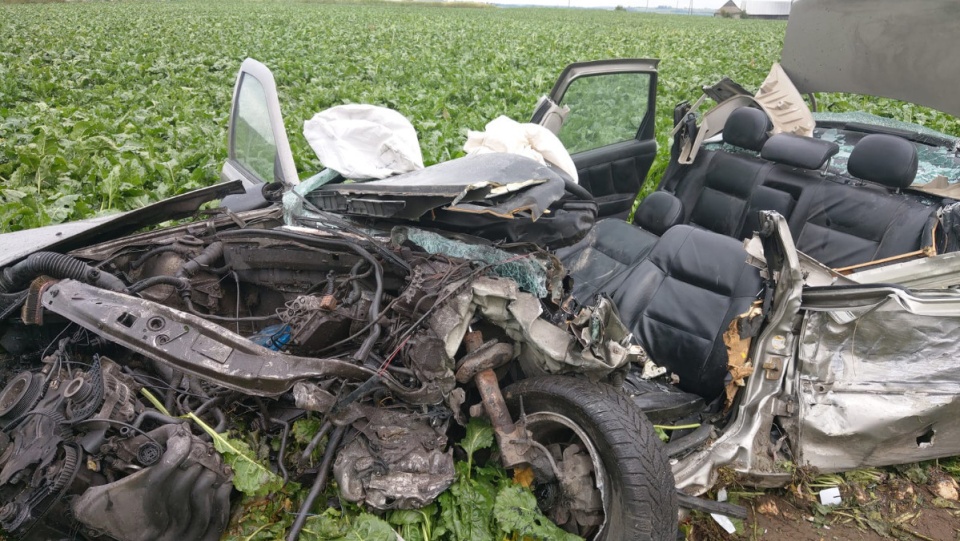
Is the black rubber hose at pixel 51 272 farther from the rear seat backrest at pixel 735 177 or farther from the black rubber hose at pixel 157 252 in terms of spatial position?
the rear seat backrest at pixel 735 177

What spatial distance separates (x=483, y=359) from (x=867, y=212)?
2.95 meters

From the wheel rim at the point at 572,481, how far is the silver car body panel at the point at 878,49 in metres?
4.03

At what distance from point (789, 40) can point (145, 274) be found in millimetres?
5733

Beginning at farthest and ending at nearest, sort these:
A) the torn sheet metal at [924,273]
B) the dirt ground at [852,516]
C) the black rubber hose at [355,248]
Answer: the dirt ground at [852,516], the torn sheet metal at [924,273], the black rubber hose at [355,248]

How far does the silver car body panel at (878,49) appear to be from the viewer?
4.36 metres

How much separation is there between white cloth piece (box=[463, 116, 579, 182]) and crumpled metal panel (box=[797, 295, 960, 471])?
151cm

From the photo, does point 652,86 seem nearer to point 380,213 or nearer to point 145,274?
point 380,213

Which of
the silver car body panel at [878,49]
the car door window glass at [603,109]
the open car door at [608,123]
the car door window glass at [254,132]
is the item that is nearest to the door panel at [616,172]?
the open car door at [608,123]

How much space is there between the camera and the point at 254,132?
4.25 m

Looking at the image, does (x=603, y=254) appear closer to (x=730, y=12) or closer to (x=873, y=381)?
(x=873, y=381)

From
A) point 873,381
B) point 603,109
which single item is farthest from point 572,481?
point 603,109

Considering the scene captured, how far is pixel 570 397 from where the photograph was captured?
2.39 m

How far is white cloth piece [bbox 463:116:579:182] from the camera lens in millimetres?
3400

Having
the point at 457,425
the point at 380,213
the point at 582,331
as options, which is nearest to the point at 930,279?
the point at 582,331
